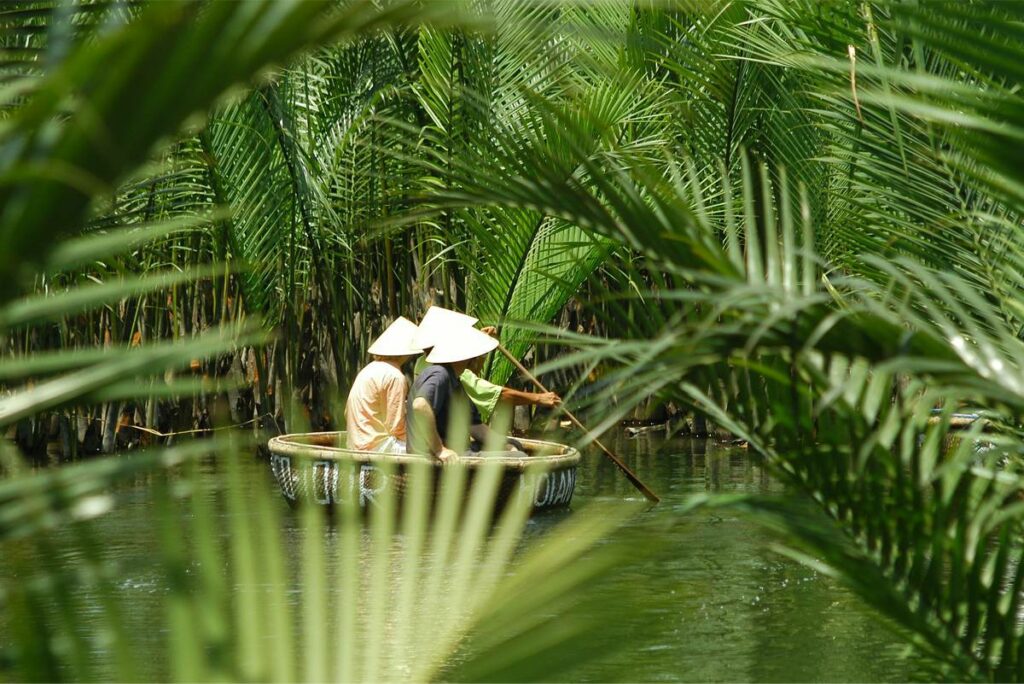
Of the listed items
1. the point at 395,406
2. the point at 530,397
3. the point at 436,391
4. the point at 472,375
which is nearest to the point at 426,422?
the point at 436,391

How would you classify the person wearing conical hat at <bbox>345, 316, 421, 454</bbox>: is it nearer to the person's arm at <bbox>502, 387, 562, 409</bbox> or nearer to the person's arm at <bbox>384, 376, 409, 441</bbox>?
the person's arm at <bbox>384, 376, 409, 441</bbox>

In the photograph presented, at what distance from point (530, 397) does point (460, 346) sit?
3.01ft

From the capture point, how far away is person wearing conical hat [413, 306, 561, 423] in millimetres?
11633

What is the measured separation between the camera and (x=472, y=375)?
1270 cm

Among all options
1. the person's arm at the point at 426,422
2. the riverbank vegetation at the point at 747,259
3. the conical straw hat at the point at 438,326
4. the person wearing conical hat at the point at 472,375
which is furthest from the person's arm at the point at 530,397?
Result: the riverbank vegetation at the point at 747,259

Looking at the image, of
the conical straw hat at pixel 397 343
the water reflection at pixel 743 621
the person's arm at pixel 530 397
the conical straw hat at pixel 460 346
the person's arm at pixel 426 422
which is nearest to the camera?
the water reflection at pixel 743 621

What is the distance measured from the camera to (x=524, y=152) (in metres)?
3.10

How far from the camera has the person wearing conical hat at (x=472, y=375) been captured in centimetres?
1163

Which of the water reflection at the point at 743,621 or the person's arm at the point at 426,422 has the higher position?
the person's arm at the point at 426,422

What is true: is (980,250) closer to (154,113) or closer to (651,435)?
(154,113)

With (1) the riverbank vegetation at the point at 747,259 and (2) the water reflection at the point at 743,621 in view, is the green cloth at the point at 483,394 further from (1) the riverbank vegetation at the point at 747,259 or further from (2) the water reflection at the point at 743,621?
(1) the riverbank vegetation at the point at 747,259

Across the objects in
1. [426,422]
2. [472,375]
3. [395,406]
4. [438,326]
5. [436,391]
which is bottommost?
[426,422]

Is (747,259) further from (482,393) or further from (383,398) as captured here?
(482,393)

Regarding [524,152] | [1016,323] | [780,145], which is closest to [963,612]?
[524,152]
